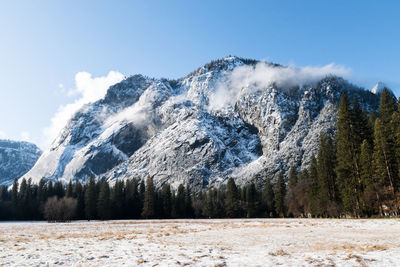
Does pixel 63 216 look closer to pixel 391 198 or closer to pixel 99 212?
pixel 99 212

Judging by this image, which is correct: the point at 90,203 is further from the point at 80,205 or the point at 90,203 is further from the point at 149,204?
the point at 149,204

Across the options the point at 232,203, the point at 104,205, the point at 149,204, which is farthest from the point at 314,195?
the point at 104,205

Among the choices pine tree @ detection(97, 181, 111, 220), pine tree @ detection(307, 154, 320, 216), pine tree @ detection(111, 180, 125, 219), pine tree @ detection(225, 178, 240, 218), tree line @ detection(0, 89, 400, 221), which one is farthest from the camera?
pine tree @ detection(225, 178, 240, 218)

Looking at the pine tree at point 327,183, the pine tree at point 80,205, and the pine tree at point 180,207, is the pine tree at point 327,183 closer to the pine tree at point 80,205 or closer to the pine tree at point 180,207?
the pine tree at point 180,207

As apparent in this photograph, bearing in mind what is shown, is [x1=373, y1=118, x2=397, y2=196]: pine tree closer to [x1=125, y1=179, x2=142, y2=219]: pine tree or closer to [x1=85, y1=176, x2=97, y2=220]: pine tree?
[x1=125, y1=179, x2=142, y2=219]: pine tree

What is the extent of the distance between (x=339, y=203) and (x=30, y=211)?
114m

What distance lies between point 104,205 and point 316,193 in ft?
253

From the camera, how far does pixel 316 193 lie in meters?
68.6

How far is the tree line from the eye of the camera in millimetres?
40125

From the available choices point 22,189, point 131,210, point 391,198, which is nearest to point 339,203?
point 391,198

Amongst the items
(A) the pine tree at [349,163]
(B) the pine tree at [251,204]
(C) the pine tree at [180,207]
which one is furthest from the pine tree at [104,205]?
(A) the pine tree at [349,163]

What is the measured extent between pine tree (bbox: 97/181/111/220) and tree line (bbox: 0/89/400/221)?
14.4 inches

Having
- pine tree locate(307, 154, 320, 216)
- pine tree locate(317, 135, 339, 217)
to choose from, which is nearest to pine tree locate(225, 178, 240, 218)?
pine tree locate(307, 154, 320, 216)

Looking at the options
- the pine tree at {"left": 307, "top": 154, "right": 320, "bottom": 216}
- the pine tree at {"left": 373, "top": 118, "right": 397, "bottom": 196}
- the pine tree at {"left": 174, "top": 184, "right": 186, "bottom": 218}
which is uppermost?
the pine tree at {"left": 373, "top": 118, "right": 397, "bottom": 196}
